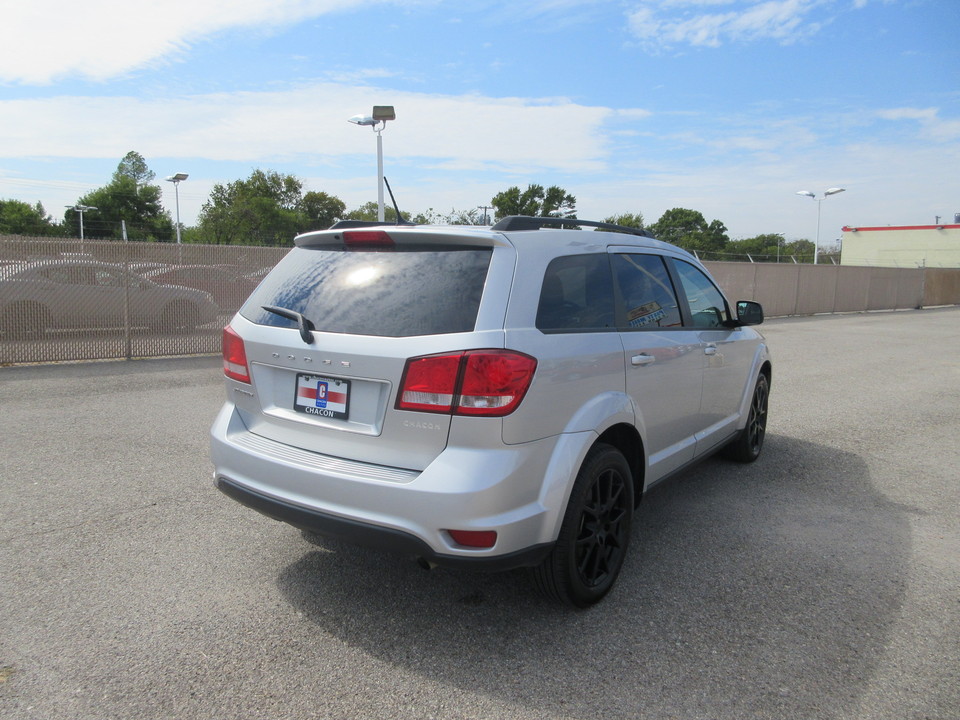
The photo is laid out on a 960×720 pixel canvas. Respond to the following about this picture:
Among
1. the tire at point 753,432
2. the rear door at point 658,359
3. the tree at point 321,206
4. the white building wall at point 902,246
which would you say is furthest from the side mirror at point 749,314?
the tree at point 321,206

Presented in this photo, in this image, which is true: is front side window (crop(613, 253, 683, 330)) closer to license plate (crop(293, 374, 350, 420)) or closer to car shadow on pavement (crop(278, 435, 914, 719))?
car shadow on pavement (crop(278, 435, 914, 719))

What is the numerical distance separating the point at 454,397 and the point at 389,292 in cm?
58

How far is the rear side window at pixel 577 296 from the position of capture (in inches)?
121

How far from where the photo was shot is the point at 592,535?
3191 millimetres

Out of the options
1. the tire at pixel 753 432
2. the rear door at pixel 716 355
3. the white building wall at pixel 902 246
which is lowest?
the tire at pixel 753 432

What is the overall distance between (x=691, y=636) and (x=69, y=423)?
19.5 feet

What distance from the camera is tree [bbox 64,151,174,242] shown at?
73.1m

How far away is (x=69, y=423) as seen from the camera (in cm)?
664

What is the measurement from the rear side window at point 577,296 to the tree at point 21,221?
7800 centimetres

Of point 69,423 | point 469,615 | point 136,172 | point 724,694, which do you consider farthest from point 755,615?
point 136,172

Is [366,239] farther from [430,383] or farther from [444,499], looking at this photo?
[444,499]

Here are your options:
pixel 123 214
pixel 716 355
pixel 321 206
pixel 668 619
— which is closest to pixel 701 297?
pixel 716 355

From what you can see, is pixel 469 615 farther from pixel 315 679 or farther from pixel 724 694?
pixel 724 694

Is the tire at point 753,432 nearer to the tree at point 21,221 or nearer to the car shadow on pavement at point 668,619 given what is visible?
the car shadow on pavement at point 668,619
